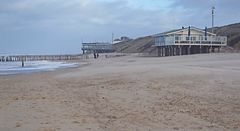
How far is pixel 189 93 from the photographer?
13492mm

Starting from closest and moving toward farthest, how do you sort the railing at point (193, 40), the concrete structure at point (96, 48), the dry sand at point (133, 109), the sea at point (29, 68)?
the dry sand at point (133, 109)
the sea at point (29, 68)
the railing at point (193, 40)
the concrete structure at point (96, 48)

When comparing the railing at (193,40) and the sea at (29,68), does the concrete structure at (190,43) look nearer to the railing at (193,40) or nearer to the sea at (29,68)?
the railing at (193,40)

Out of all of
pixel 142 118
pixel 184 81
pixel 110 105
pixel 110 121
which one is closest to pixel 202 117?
pixel 142 118

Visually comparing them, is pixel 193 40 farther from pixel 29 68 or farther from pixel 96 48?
pixel 96 48

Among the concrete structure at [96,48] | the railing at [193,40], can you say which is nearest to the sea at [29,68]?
the railing at [193,40]

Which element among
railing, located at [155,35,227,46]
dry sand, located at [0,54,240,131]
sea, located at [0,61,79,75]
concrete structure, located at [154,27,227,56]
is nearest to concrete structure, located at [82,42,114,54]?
sea, located at [0,61,79,75]

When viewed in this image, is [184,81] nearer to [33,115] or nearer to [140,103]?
[140,103]

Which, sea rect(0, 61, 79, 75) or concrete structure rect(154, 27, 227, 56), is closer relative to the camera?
sea rect(0, 61, 79, 75)

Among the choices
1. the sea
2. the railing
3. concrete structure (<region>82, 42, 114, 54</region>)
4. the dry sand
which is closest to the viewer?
the dry sand

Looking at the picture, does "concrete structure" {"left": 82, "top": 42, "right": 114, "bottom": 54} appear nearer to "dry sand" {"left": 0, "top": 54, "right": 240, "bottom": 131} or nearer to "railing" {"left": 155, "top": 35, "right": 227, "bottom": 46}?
"railing" {"left": 155, "top": 35, "right": 227, "bottom": 46}

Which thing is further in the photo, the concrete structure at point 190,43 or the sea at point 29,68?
the concrete structure at point 190,43

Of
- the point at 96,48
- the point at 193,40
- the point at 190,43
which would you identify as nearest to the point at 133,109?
the point at 190,43

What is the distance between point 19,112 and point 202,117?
5243 mm

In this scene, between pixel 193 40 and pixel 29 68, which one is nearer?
pixel 29 68
